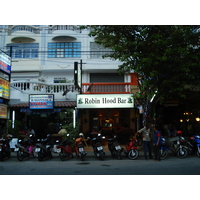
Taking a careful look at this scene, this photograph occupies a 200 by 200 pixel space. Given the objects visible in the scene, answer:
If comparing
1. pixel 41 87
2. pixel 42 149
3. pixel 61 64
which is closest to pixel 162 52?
pixel 42 149

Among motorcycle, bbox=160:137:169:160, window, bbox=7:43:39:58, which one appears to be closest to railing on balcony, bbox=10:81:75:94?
window, bbox=7:43:39:58

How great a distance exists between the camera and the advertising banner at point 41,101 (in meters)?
14.7

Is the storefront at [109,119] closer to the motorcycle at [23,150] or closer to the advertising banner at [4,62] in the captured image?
the advertising banner at [4,62]

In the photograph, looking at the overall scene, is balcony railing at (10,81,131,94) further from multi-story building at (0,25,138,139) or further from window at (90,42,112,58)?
window at (90,42,112,58)

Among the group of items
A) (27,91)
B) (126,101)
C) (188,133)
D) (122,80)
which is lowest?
(188,133)

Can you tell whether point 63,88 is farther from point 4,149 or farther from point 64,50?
point 4,149

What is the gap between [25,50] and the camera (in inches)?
762

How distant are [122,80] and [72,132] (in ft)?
28.4

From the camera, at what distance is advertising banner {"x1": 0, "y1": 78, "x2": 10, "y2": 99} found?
14078 mm

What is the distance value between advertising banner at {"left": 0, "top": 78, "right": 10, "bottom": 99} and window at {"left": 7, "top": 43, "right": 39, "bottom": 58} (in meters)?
5.33

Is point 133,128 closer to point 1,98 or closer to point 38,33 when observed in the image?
point 1,98

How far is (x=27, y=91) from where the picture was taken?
52.2 feet

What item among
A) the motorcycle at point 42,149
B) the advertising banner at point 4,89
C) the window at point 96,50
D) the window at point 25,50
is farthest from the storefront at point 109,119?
the window at point 25,50

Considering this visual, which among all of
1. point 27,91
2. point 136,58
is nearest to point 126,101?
point 136,58
